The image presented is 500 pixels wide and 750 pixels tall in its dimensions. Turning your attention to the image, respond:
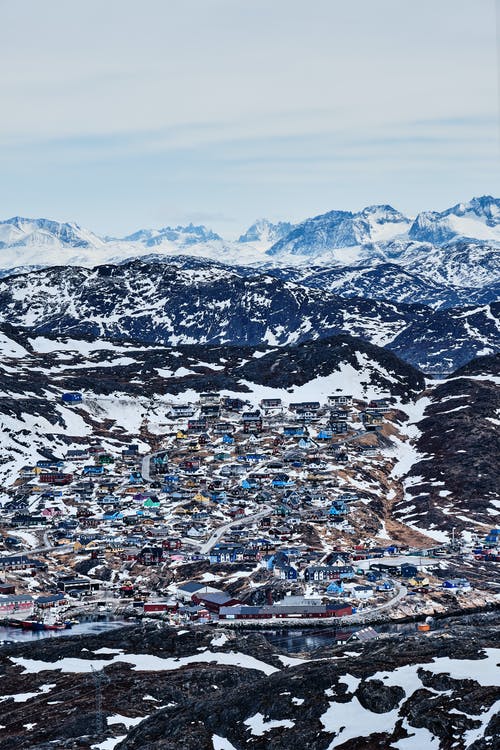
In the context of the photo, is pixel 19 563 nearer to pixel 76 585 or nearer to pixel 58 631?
pixel 76 585

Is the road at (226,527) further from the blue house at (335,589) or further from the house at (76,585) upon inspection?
the blue house at (335,589)

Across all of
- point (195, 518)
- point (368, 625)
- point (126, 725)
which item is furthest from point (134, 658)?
point (195, 518)

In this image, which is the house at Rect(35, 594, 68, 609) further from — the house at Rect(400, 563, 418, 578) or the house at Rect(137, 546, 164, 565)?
the house at Rect(400, 563, 418, 578)

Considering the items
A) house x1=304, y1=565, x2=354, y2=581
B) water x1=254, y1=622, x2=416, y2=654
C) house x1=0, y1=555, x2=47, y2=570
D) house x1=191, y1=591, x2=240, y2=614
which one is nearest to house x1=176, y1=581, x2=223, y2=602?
house x1=191, y1=591, x2=240, y2=614

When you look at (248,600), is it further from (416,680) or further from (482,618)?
(416,680)

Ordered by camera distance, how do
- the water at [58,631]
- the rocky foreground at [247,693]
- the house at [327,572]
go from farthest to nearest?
1. the house at [327,572]
2. the water at [58,631]
3. the rocky foreground at [247,693]

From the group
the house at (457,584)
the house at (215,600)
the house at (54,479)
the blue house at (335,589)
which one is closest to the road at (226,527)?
the house at (215,600)

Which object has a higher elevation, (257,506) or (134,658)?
(134,658)
